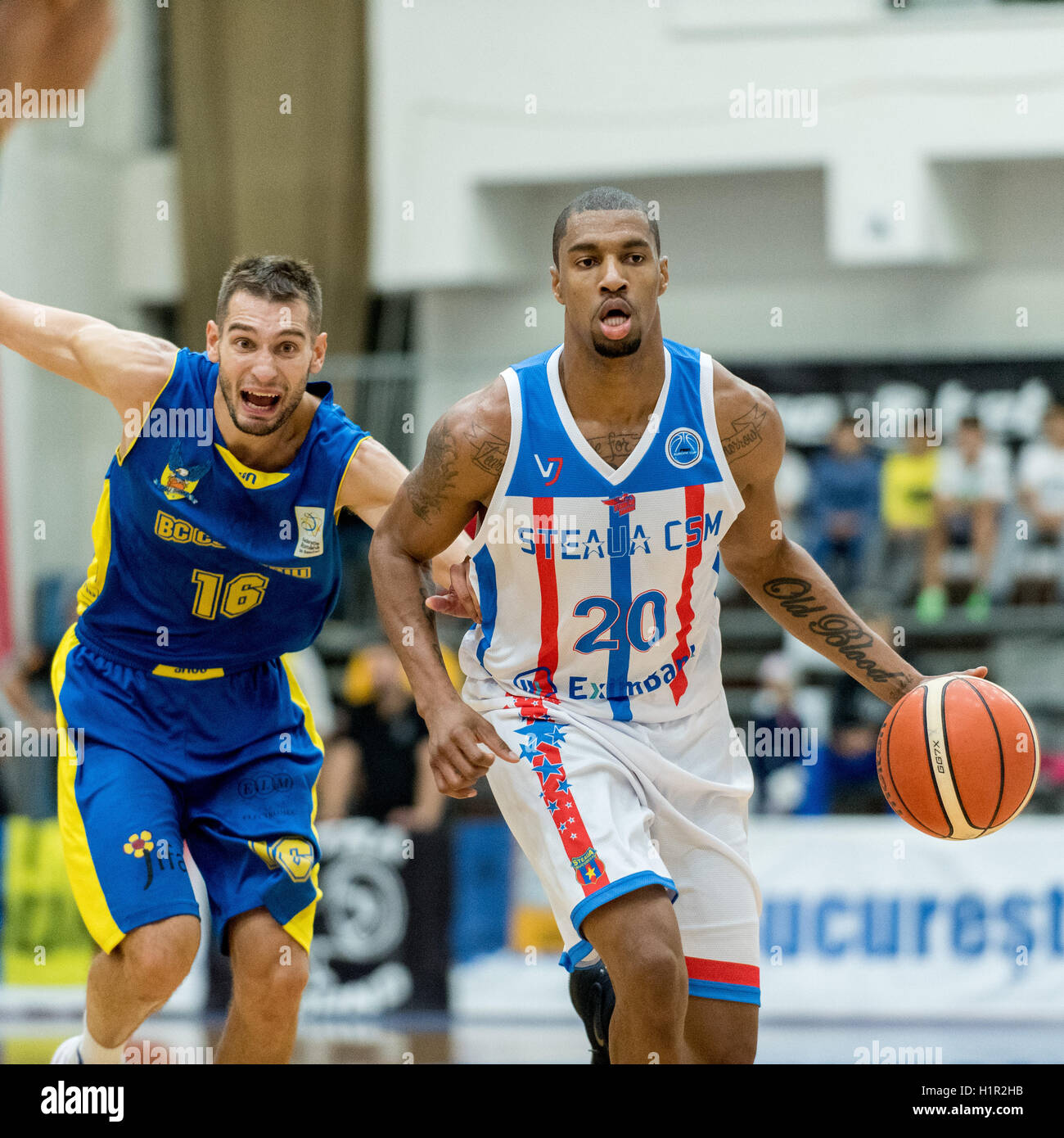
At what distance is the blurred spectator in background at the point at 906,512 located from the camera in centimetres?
1220

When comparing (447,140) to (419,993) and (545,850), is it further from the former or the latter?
(545,850)

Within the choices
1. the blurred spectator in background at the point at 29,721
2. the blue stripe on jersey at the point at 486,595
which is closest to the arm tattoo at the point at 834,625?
the blue stripe on jersey at the point at 486,595

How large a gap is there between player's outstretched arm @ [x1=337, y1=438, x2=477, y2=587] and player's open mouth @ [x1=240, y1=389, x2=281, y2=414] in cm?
30

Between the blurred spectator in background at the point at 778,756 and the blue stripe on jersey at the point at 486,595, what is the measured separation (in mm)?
6400

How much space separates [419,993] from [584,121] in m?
8.04

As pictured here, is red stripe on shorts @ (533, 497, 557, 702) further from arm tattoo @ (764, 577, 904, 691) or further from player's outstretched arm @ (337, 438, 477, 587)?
arm tattoo @ (764, 577, 904, 691)

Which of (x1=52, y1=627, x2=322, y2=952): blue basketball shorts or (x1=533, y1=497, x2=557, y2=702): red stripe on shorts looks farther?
(x1=52, y1=627, x2=322, y2=952): blue basketball shorts

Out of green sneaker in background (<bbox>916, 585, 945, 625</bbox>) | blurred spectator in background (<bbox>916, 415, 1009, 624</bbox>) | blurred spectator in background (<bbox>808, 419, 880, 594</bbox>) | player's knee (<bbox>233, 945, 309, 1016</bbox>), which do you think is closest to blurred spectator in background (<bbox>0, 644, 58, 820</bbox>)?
blurred spectator in background (<bbox>808, 419, 880, 594</bbox>)

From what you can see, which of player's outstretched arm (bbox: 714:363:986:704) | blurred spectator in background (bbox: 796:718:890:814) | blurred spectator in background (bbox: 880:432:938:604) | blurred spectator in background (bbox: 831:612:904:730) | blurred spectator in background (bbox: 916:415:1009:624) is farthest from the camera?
blurred spectator in background (bbox: 880:432:938:604)

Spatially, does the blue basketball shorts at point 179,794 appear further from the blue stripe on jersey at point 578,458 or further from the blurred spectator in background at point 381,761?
the blurred spectator in background at point 381,761

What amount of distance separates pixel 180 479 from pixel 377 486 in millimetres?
547

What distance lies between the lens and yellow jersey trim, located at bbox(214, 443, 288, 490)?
462 centimetres

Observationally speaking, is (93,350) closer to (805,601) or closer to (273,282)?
(273,282)
